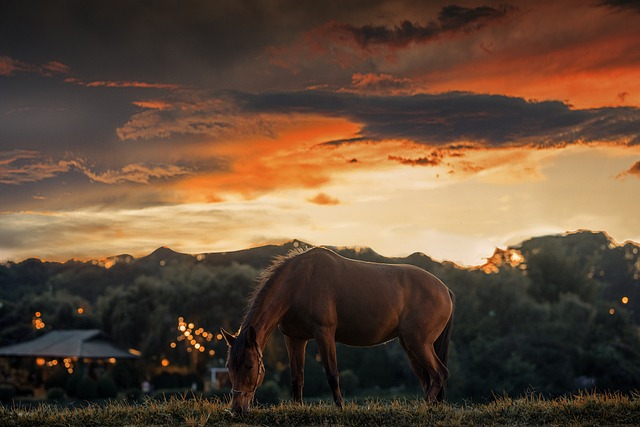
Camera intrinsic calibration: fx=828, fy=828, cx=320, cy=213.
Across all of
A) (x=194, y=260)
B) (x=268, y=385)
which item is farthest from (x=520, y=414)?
(x=194, y=260)

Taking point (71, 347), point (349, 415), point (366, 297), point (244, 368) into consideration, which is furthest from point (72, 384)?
point (349, 415)

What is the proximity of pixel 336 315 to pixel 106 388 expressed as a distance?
3576 cm

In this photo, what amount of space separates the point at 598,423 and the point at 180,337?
41832 millimetres

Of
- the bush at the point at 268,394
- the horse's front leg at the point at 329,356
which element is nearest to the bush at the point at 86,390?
the bush at the point at 268,394

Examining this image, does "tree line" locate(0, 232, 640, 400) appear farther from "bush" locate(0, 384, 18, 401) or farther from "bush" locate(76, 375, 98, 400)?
"bush" locate(0, 384, 18, 401)

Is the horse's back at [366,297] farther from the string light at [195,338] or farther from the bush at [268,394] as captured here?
the string light at [195,338]

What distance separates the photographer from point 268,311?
1100 centimetres

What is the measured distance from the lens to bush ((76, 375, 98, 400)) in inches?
1745

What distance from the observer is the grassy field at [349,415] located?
406 inches

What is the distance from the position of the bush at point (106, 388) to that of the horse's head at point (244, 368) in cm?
3555

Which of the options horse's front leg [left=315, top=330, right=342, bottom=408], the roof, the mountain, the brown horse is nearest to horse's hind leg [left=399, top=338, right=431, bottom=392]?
the brown horse

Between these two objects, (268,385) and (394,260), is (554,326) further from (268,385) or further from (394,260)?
(268,385)

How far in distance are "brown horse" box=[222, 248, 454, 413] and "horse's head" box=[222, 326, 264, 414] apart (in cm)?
1

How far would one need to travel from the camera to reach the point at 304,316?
11.2 meters
